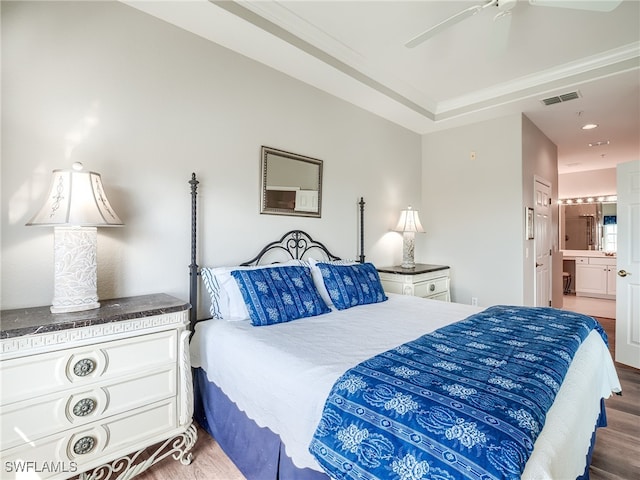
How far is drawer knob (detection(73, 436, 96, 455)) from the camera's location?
144 centimetres

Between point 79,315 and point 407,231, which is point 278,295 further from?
point 407,231

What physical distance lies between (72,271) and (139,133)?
971 millimetres

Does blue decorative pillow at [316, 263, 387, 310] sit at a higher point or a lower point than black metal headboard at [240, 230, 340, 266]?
lower

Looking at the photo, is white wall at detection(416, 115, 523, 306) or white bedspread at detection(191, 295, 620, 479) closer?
white bedspread at detection(191, 295, 620, 479)

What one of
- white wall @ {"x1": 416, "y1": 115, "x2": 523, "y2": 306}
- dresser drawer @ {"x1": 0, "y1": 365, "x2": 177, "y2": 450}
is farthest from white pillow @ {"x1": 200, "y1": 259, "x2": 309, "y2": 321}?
white wall @ {"x1": 416, "y1": 115, "x2": 523, "y2": 306}

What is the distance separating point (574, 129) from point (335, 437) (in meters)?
5.21

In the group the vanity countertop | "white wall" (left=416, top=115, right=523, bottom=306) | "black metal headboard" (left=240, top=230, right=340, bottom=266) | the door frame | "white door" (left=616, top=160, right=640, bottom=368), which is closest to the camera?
"black metal headboard" (left=240, top=230, right=340, bottom=266)

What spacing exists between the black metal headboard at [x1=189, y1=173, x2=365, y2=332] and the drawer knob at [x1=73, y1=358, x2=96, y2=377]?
801mm

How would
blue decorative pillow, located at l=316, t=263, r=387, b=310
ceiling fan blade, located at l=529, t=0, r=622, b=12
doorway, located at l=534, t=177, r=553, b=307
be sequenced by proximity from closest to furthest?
1. ceiling fan blade, located at l=529, t=0, r=622, b=12
2. blue decorative pillow, located at l=316, t=263, r=387, b=310
3. doorway, located at l=534, t=177, r=553, b=307

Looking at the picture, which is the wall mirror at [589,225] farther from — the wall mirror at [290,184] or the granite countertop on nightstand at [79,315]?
the granite countertop on nightstand at [79,315]

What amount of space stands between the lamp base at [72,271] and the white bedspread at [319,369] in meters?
0.70

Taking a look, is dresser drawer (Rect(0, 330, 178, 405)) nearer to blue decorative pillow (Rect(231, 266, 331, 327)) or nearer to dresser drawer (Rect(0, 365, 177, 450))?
dresser drawer (Rect(0, 365, 177, 450))

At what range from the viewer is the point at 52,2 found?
179cm

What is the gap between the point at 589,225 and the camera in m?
7.57
